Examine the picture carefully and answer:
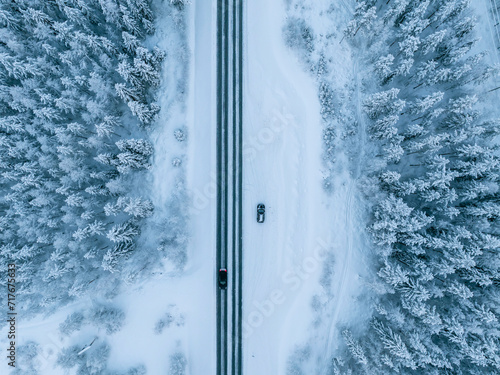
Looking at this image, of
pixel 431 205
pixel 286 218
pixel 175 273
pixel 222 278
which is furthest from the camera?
pixel 286 218

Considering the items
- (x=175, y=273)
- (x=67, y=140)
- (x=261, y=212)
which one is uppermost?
(x=67, y=140)

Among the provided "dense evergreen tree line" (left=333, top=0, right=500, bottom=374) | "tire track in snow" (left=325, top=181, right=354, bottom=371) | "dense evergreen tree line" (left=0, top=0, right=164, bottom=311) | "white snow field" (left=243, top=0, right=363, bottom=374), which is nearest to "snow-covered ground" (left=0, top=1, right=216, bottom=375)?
"dense evergreen tree line" (left=0, top=0, right=164, bottom=311)

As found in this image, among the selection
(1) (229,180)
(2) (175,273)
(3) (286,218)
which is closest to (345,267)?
(3) (286,218)

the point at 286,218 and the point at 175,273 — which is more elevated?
the point at 286,218

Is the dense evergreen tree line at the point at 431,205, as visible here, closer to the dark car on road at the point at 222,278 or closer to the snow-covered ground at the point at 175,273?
the dark car on road at the point at 222,278

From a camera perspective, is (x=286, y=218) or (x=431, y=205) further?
(x=286, y=218)

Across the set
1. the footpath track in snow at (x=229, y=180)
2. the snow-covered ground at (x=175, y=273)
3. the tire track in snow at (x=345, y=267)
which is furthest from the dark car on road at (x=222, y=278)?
the tire track in snow at (x=345, y=267)

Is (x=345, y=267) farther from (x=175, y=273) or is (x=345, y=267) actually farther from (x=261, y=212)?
(x=175, y=273)
